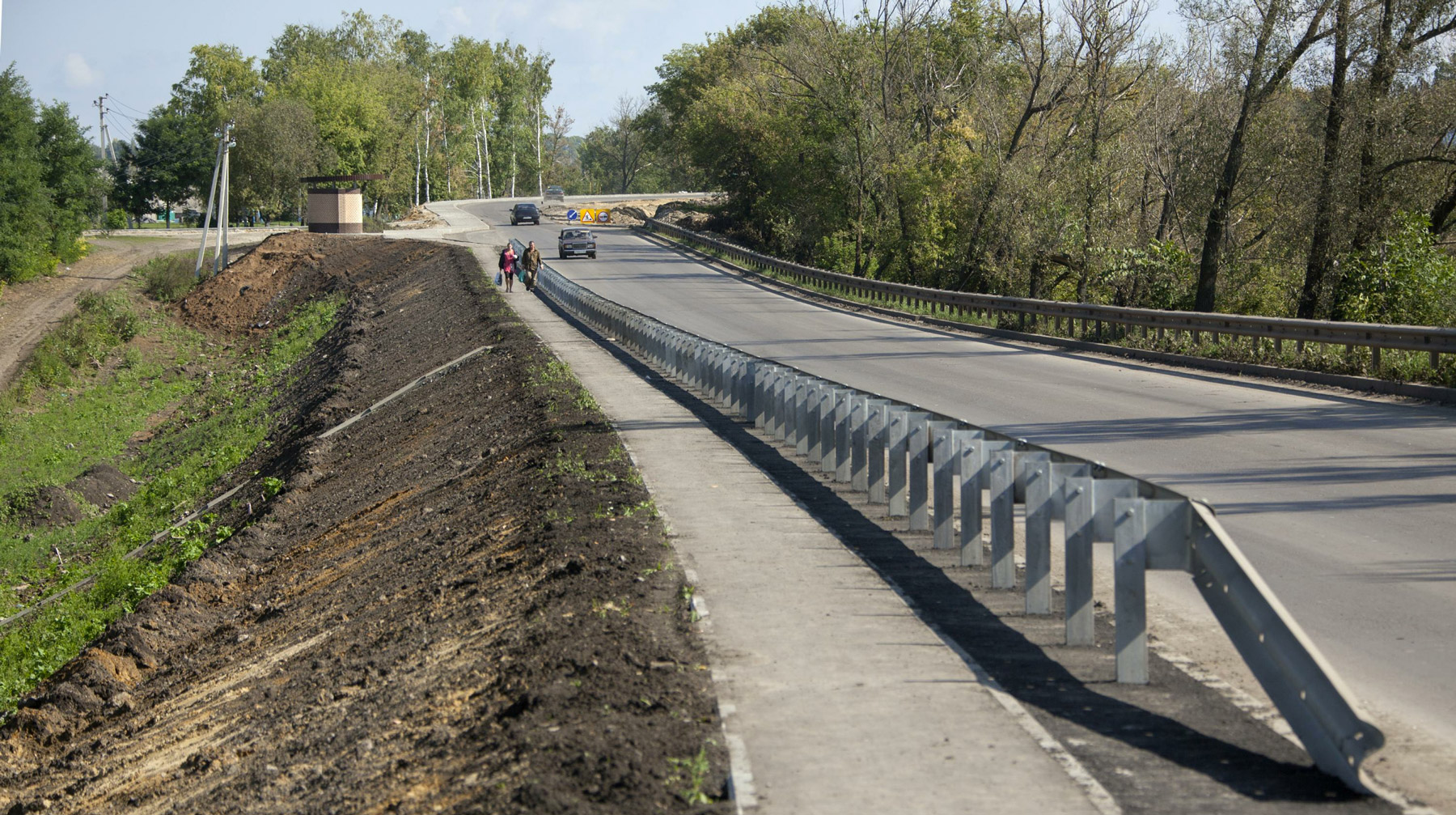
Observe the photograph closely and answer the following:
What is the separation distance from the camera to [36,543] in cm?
2200

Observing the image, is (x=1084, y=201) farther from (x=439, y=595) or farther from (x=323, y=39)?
(x=323, y=39)

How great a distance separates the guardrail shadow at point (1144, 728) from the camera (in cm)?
500

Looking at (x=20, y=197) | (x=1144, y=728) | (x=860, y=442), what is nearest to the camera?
(x=1144, y=728)

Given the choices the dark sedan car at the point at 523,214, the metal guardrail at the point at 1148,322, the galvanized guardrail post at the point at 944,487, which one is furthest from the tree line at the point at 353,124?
the galvanized guardrail post at the point at 944,487

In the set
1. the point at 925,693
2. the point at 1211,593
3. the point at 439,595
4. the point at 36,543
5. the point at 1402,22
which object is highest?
the point at 1402,22

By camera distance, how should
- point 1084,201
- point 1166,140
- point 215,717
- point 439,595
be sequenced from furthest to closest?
point 1166,140
point 1084,201
point 439,595
point 215,717

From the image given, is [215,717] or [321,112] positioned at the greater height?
[321,112]

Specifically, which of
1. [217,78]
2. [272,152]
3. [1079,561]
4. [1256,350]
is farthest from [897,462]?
[217,78]

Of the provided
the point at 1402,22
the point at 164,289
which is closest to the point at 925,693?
the point at 1402,22

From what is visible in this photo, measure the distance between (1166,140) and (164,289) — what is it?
41996 mm

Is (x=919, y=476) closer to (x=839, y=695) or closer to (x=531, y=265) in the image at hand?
(x=839, y=695)

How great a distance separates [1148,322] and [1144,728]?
65.6 ft

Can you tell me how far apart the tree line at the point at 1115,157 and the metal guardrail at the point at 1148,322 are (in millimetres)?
3311

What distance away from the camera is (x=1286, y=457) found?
42.8 ft
